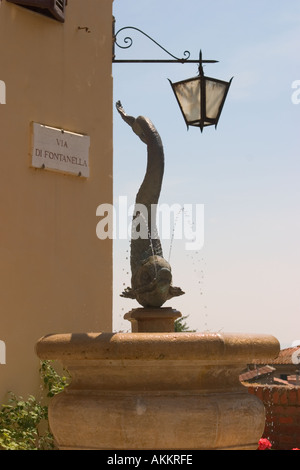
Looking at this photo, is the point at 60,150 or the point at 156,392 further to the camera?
the point at 60,150

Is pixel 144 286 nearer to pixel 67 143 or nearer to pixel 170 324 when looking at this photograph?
pixel 170 324

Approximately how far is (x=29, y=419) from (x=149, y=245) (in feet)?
6.96

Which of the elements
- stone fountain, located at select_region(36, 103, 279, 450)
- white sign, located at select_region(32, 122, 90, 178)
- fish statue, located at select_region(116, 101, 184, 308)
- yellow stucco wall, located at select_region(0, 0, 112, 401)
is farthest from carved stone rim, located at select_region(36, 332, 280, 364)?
white sign, located at select_region(32, 122, 90, 178)

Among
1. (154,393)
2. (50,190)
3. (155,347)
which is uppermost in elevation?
(50,190)

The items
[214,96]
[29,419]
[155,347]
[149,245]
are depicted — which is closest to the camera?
[155,347]

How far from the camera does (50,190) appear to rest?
254 inches

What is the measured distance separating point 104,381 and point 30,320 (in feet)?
8.97

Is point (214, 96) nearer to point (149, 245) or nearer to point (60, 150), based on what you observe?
point (149, 245)

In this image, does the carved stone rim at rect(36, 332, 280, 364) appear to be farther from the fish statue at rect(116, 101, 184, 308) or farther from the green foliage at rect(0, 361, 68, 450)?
the green foliage at rect(0, 361, 68, 450)

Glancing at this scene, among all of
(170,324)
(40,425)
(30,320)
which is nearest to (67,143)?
(30,320)

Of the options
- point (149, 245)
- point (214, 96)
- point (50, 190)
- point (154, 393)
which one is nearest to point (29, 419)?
point (50, 190)

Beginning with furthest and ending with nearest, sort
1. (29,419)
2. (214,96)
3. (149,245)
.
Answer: (29,419), (214,96), (149,245)

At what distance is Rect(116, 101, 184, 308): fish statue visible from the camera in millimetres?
4277

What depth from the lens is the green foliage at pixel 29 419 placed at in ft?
18.3
